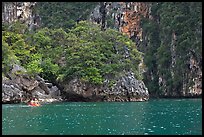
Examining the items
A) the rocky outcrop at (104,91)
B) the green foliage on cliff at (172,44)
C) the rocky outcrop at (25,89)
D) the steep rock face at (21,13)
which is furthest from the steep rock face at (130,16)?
the rocky outcrop at (25,89)

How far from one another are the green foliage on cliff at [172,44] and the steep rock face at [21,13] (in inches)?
876

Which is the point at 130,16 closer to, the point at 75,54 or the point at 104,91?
the point at 75,54

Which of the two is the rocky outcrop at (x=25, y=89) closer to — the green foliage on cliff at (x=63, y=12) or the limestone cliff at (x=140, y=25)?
the limestone cliff at (x=140, y=25)

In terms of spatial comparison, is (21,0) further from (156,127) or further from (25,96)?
(156,127)

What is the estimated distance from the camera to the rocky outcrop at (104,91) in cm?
6056

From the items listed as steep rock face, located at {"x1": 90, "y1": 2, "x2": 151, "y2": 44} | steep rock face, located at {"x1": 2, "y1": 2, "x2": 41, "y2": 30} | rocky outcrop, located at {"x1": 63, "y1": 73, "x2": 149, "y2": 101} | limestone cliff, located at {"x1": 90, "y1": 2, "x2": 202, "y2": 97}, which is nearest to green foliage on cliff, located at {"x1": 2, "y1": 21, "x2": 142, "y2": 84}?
rocky outcrop, located at {"x1": 63, "y1": 73, "x2": 149, "y2": 101}

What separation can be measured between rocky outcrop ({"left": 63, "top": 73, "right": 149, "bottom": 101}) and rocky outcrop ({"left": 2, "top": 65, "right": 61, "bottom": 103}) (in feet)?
6.89

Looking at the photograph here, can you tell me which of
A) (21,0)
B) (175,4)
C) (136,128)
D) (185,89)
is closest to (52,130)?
(136,128)

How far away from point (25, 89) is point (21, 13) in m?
34.0

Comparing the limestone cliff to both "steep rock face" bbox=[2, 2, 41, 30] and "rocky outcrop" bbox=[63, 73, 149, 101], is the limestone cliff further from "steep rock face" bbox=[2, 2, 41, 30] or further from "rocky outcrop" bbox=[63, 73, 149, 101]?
"rocky outcrop" bbox=[63, 73, 149, 101]

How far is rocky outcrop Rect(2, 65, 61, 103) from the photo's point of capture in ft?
178

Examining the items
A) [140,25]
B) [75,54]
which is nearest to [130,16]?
[140,25]

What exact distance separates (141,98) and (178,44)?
16656 millimetres

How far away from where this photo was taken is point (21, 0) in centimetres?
8512
